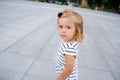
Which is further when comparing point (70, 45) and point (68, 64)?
point (70, 45)

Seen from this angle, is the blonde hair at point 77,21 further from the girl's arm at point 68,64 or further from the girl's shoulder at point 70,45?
the girl's arm at point 68,64

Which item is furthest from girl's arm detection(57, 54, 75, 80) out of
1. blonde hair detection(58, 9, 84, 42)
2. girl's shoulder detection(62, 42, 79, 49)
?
blonde hair detection(58, 9, 84, 42)

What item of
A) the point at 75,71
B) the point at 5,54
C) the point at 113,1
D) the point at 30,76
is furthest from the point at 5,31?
the point at 113,1

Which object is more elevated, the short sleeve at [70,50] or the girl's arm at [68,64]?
the short sleeve at [70,50]

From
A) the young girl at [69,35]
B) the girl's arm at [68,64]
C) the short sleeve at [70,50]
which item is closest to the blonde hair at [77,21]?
the young girl at [69,35]

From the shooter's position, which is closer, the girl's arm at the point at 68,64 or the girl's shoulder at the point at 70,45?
the girl's arm at the point at 68,64

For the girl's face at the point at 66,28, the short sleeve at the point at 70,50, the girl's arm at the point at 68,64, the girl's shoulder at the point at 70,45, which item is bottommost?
the girl's arm at the point at 68,64

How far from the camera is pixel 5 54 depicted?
5.48 metres

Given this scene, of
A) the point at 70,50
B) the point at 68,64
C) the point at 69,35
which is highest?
the point at 69,35

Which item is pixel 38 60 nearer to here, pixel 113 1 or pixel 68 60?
pixel 68 60

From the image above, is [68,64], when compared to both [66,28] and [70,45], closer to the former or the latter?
[70,45]

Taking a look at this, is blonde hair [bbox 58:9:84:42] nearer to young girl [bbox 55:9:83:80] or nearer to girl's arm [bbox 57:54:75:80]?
young girl [bbox 55:9:83:80]

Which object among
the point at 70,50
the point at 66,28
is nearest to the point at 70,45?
the point at 70,50

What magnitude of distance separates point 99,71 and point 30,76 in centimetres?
183
